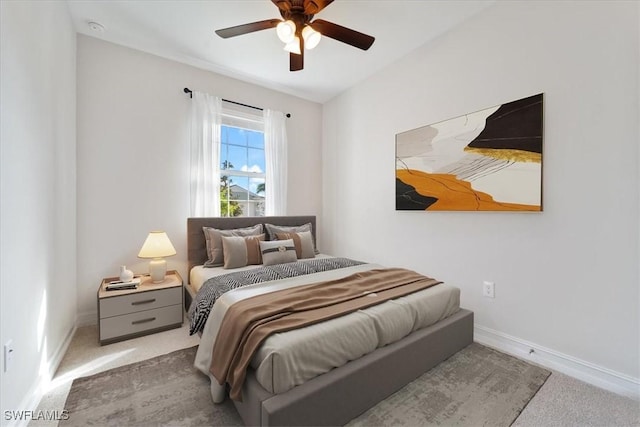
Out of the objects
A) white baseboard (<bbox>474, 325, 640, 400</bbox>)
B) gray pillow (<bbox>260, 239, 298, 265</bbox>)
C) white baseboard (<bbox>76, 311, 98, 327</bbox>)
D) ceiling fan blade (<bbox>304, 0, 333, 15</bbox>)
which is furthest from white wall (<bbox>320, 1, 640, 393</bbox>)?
white baseboard (<bbox>76, 311, 98, 327</bbox>)

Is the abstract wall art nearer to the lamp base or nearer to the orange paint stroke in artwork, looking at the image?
the orange paint stroke in artwork

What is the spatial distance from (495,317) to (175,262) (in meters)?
3.28

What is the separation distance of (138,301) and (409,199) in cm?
282

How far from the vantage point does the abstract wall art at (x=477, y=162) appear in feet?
7.09

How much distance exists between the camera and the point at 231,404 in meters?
A: 1.61

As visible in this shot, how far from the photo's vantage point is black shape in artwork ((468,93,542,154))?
2127 mm

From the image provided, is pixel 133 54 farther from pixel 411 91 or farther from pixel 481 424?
pixel 481 424

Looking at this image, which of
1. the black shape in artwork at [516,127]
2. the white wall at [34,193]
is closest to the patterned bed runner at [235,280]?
the white wall at [34,193]

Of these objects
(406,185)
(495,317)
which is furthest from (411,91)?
(495,317)

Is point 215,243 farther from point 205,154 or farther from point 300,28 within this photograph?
point 300,28

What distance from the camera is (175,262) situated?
3172mm

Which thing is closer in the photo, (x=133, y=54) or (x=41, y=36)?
(x=41, y=36)

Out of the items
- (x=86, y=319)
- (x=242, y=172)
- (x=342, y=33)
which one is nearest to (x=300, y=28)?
(x=342, y=33)

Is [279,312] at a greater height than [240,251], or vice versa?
[240,251]
